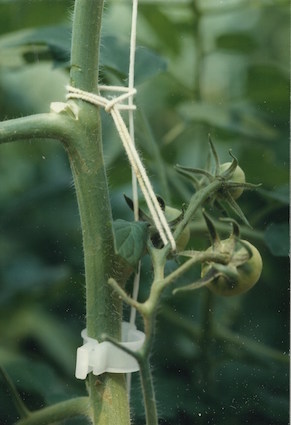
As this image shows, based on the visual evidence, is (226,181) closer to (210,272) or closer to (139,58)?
(210,272)

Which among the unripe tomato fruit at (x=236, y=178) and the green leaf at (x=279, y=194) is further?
the green leaf at (x=279, y=194)

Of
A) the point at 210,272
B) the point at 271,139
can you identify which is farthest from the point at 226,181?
the point at 271,139

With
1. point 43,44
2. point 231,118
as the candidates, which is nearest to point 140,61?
point 43,44

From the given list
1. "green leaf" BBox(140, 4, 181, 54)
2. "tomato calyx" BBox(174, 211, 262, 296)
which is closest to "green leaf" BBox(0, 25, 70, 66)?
"green leaf" BBox(140, 4, 181, 54)

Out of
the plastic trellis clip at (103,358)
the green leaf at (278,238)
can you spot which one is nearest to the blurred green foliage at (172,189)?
the green leaf at (278,238)

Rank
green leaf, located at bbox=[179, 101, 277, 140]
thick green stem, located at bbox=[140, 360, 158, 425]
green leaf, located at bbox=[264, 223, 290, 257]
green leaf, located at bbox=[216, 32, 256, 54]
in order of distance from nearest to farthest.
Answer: thick green stem, located at bbox=[140, 360, 158, 425], green leaf, located at bbox=[264, 223, 290, 257], green leaf, located at bbox=[179, 101, 277, 140], green leaf, located at bbox=[216, 32, 256, 54]

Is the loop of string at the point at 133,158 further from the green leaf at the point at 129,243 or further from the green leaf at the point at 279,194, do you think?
the green leaf at the point at 279,194

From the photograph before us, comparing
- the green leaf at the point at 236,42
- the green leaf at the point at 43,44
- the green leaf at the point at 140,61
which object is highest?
the green leaf at the point at 236,42

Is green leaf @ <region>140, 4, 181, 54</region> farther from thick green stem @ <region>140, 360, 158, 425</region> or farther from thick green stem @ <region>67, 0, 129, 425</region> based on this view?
thick green stem @ <region>140, 360, 158, 425</region>
